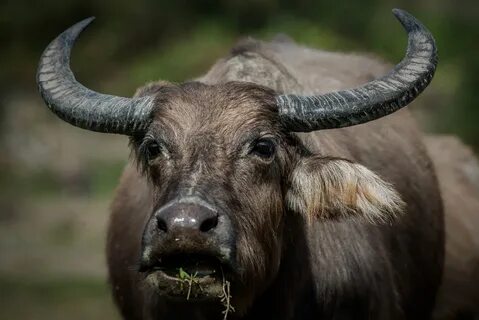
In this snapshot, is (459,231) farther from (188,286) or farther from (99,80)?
(99,80)

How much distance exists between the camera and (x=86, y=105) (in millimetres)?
8008

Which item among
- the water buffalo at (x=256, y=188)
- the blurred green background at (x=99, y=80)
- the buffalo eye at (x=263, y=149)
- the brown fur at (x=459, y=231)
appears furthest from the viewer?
the blurred green background at (x=99, y=80)

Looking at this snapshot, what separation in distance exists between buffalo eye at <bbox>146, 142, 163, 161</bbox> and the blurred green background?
248 inches

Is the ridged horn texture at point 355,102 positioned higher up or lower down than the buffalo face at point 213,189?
higher up

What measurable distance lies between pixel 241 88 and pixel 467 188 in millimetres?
4050

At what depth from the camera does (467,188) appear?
11.4 m

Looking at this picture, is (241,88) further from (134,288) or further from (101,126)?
(134,288)

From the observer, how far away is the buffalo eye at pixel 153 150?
7684 mm

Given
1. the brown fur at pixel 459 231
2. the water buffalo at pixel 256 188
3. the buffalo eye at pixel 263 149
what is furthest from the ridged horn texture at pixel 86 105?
the brown fur at pixel 459 231

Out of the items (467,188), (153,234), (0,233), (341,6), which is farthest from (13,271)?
(153,234)

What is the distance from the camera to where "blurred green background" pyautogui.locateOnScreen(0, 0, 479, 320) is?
15.3m

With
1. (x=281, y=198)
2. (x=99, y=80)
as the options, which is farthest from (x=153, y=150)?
(x=99, y=80)

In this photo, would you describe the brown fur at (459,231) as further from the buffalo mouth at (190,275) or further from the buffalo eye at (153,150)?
the buffalo mouth at (190,275)

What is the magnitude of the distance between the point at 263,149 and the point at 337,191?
534mm
